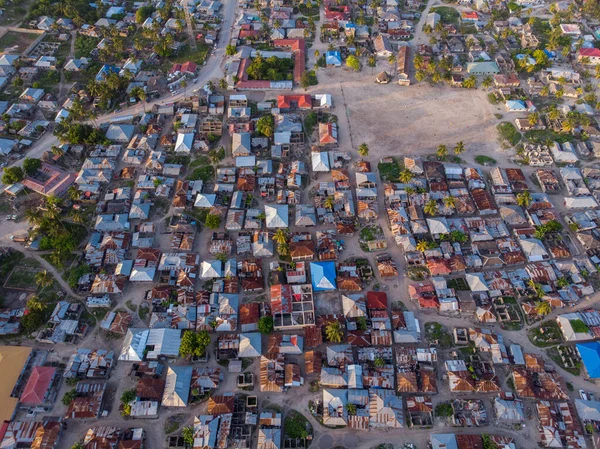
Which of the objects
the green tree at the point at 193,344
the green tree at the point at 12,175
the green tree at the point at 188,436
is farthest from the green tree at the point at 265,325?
the green tree at the point at 12,175

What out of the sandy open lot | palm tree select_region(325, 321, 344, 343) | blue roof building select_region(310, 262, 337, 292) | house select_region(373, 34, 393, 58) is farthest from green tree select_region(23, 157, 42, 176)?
house select_region(373, 34, 393, 58)

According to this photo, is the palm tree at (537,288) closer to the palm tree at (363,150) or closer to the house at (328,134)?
the palm tree at (363,150)

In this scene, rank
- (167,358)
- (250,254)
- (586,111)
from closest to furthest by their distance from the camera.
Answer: (167,358) < (250,254) < (586,111)

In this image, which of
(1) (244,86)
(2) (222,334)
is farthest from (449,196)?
(1) (244,86)

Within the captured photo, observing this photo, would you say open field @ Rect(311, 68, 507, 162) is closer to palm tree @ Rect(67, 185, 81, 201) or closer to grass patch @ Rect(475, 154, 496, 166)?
Result: grass patch @ Rect(475, 154, 496, 166)

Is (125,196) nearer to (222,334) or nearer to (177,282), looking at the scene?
(177,282)

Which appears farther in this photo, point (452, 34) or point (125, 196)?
point (452, 34)
